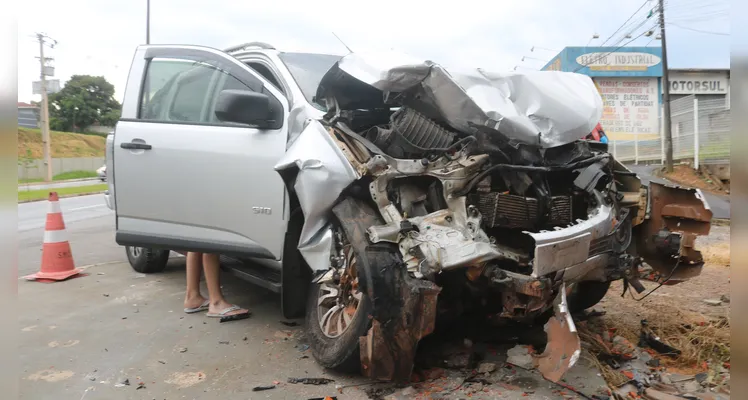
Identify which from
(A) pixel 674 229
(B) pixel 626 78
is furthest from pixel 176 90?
(B) pixel 626 78

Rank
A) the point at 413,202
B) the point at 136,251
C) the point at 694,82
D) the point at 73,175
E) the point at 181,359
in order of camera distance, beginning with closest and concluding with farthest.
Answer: the point at 413,202
the point at 181,359
the point at 136,251
the point at 694,82
the point at 73,175

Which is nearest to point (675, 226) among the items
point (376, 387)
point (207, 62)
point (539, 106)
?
point (539, 106)

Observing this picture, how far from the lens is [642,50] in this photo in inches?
1176

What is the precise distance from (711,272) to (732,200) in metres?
5.29

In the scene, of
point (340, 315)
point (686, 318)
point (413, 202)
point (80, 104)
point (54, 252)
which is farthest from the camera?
point (80, 104)

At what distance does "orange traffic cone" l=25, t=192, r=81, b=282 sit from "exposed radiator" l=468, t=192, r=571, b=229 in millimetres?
4746

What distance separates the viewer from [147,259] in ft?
18.1

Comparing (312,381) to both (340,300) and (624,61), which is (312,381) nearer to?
(340,300)

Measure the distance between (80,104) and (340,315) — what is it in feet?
189

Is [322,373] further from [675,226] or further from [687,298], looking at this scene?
[687,298]

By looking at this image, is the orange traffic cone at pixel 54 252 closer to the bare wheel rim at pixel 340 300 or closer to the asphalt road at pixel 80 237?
the asphalt road at pixel 80 237

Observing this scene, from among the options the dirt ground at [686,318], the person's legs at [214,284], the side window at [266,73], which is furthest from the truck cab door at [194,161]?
the dirt ground at [686,318]

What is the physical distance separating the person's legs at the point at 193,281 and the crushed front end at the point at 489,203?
5.67ft

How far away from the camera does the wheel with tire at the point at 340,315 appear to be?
275 cm
